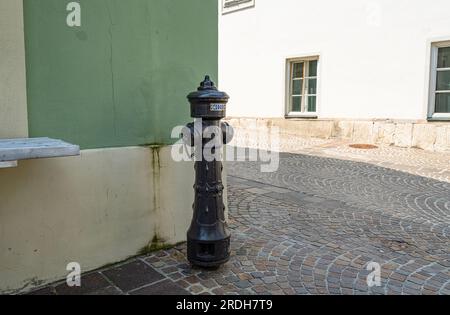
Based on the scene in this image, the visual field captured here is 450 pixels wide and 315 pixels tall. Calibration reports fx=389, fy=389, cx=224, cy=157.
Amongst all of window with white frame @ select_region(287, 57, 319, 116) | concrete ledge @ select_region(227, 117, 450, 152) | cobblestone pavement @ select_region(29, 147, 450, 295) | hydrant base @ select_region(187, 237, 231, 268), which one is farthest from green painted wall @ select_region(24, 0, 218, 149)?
window with white frame @ select_region(287, 57, 319, 116)

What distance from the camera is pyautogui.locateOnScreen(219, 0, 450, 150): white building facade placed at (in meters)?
9.75

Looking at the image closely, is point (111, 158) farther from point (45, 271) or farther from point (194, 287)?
point (194, 287)

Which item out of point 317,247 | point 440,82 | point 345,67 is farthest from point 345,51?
point 317,247

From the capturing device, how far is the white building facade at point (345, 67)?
9.75 metres

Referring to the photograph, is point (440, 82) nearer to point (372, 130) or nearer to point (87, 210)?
point (372, 130)

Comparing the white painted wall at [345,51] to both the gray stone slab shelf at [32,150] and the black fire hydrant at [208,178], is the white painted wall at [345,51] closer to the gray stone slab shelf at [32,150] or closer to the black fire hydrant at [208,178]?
the black fire hydrant at [208,178]

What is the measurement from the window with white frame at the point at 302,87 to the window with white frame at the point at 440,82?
3464 millimetres

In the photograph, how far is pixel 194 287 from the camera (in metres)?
2.89

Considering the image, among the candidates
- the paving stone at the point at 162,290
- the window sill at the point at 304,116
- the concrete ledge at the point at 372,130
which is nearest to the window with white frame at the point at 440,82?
the concrete ledge at the point at 372,130

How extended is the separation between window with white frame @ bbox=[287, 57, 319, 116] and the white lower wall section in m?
9.58

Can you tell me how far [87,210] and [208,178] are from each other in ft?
3.29

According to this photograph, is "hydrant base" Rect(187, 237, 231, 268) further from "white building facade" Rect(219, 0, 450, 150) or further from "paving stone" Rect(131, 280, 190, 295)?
"white building facade" Rect(219, 0, 450, 150)

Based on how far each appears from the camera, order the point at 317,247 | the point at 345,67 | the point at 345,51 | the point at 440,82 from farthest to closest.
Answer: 1. the point at 345,67
2. the point at 345,51
3. the point at 440,82
4. the point at 317,247

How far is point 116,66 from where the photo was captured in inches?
127
